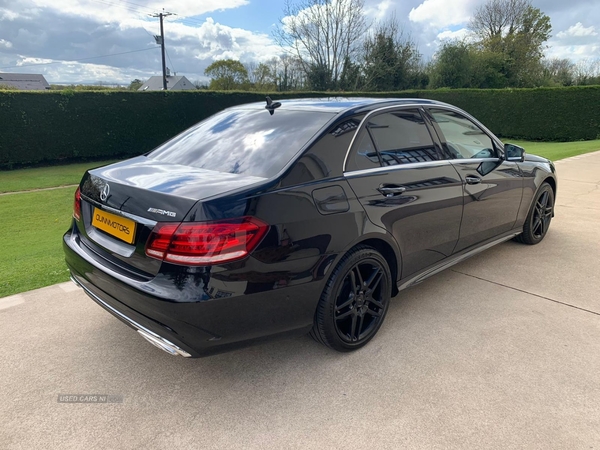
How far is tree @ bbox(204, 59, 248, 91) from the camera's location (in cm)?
5238

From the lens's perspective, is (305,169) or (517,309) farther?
(517,309)

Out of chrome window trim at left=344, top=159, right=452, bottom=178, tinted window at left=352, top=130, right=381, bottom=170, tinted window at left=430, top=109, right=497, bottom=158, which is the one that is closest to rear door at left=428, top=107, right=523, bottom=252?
tinted window at left=430, top=109, right=497, bottom=158

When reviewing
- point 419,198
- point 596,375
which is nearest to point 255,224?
point 419,198

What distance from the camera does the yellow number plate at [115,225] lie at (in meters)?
2.24

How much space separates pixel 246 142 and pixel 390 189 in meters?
1.00

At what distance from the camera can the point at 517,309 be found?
3299 millimetres

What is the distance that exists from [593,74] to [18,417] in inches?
1638

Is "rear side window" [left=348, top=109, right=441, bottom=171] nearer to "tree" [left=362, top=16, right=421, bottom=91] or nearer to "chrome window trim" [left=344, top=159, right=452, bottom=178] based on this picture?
"chrome window trim" [left=344, top=159, right=452, bottom=178]

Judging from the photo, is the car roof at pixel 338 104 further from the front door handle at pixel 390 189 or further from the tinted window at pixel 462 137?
the front door handle at pixel 390 189

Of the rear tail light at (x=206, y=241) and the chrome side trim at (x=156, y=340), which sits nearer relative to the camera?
the rear tail light at (x=206, y=241)

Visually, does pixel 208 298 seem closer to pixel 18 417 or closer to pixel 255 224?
pixel 255 224

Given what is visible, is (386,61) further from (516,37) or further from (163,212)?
(163,212)

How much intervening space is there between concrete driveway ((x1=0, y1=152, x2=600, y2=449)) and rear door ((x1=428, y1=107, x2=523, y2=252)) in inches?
24.8

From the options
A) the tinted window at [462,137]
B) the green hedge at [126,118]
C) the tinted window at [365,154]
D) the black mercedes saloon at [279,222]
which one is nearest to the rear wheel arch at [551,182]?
the tinted window at [462,137]
